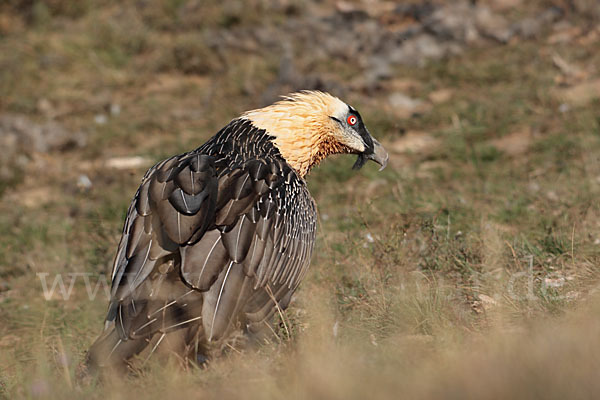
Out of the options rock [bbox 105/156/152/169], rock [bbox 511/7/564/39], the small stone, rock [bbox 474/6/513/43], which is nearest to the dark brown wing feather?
rock [bbox 105/156/152/169]

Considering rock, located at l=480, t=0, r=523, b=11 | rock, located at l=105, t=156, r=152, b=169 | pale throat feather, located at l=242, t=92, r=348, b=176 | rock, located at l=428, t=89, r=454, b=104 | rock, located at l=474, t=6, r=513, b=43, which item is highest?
pale throat feather, located at l=242, t=92, r=348, b=176

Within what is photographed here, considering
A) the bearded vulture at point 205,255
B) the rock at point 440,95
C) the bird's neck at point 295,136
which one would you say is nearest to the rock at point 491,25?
the rock at point 440,95

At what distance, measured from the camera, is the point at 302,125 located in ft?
17.5

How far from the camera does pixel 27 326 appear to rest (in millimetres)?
5656

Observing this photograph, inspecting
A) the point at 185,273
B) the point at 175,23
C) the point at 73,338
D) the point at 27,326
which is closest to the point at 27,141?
the point at 175,23

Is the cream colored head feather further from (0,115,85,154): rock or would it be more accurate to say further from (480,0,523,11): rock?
(480,0,523,11): rock

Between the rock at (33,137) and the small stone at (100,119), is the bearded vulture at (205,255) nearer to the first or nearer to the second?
the rock at (33,137)

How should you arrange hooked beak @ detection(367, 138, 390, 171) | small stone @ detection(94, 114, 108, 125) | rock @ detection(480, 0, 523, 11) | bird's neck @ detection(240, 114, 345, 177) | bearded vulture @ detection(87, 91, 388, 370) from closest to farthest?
1. bearded vulture @ detection(87, 91, 388, 370)
2. bird's neck @ detection(240, 114, 345, 177)
3. hooked beak @ detection(367, 138, 390, 171)
4. small stone @ detection(94, 114, 108, 125)
5. rock @ detection(480, 0, 523, 11)

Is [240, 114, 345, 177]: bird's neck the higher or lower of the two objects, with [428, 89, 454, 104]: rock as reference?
higher

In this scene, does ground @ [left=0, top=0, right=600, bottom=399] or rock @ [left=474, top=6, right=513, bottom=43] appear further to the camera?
rock @ [left=474, top=6, right=513, bottom=43]

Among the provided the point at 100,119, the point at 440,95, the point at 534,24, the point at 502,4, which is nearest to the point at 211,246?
the point at 440,95

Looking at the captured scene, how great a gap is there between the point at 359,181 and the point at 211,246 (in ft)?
12.1

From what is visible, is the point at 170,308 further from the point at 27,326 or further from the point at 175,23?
the point at 175,23

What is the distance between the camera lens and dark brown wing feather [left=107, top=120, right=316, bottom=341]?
3.92 m
